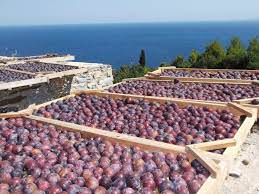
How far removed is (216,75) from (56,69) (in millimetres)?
4808

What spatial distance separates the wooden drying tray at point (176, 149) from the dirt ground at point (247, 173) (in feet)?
4.34

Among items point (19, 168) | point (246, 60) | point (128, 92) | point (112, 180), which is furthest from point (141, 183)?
point (246, 60)

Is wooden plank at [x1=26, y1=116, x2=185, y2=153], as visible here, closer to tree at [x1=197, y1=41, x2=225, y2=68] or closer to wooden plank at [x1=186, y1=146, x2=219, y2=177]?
wooden plank at [x1=186, y1=146, x2=219, y2=177]

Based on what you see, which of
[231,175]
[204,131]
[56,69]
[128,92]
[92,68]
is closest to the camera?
[204,131]

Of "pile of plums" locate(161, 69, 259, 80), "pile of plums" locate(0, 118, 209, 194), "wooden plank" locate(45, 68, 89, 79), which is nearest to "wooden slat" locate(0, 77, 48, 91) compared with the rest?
"wooden plank" locate(45, 68, 89, 79)

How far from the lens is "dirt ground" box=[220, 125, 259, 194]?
4387mm

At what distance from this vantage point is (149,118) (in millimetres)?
4605

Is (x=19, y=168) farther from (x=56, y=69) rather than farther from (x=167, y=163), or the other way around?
(x=56, y=69)

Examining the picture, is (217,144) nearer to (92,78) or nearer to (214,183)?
(214,183)

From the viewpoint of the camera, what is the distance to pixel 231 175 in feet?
15.5

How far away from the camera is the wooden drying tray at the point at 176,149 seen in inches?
112

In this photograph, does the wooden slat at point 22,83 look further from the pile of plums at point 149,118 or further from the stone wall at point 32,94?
the pile of plums at point 149,118

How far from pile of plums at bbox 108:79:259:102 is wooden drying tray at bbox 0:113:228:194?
2249 mm

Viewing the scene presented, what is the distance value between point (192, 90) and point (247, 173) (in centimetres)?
198
